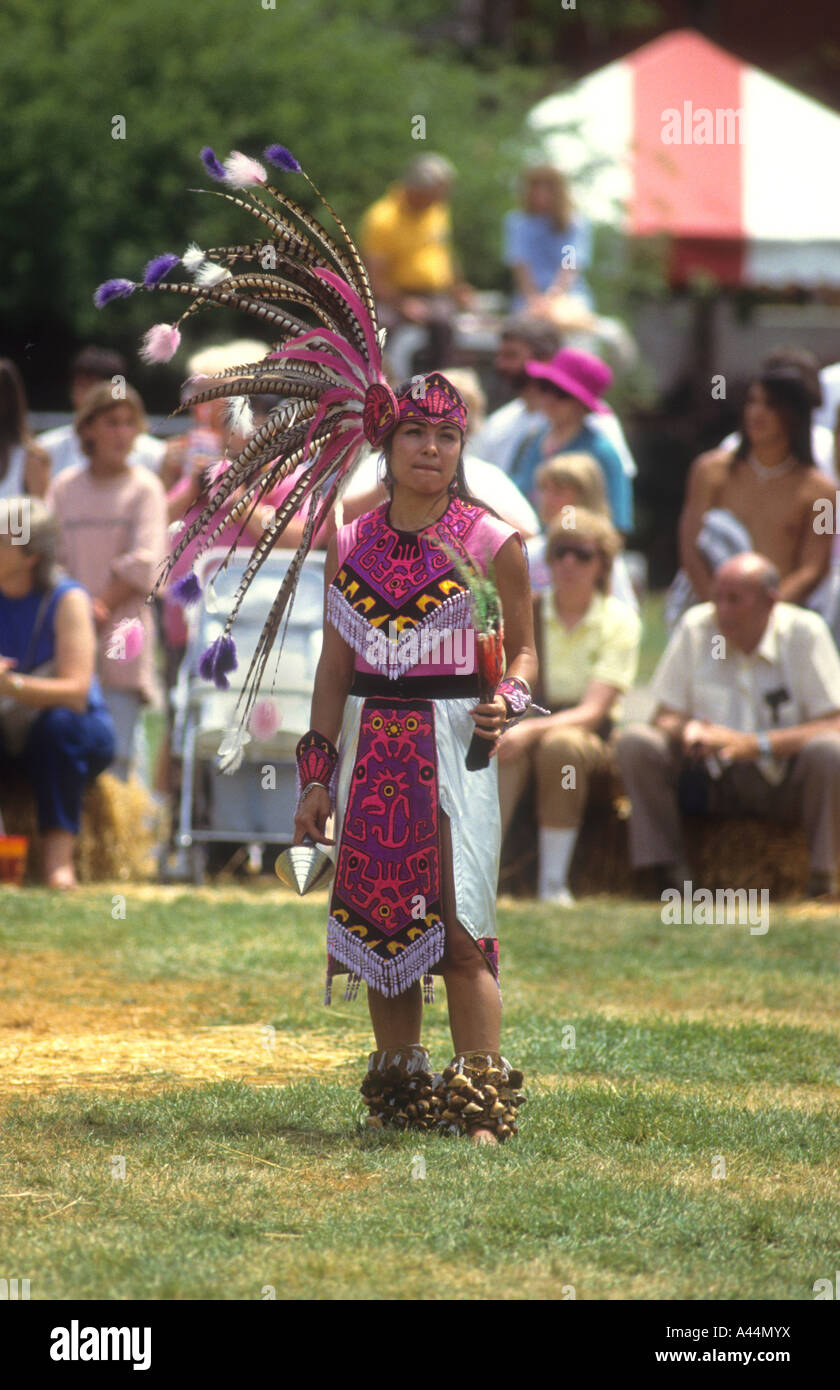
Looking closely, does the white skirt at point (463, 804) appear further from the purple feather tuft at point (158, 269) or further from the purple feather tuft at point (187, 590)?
the purple feather tuft at point (158, 269)

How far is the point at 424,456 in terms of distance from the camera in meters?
5.42

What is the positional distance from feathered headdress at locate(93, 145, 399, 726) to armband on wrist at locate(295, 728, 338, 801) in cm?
19

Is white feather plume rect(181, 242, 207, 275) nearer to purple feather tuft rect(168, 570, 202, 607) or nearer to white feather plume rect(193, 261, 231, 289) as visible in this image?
white feather plume rect(193, 261, 231, 289)

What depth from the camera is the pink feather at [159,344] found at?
544cm

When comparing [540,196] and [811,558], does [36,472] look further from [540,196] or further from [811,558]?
[540,196]

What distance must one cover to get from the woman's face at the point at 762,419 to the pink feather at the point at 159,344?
15.3ft

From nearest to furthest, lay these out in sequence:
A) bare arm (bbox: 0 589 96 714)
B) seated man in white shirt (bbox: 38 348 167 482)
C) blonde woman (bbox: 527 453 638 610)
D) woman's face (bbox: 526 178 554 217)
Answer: bare arm (bbox: 0 589 96 714) < blonde woman (bbox: 527 453 638 610) < seated man in white shirt (bbox: 38 348 167 482) < woman's face (bbox: 526 178 554 217)

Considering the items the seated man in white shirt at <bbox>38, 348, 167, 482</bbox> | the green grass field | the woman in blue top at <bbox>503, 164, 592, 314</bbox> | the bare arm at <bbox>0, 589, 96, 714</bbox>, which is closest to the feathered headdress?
the green grass field

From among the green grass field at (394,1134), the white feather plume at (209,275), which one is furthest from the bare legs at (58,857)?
the white feather plume at (209,275)

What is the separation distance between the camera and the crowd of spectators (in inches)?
353

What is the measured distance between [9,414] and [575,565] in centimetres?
294

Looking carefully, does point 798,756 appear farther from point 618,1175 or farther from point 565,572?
point 618,1175
